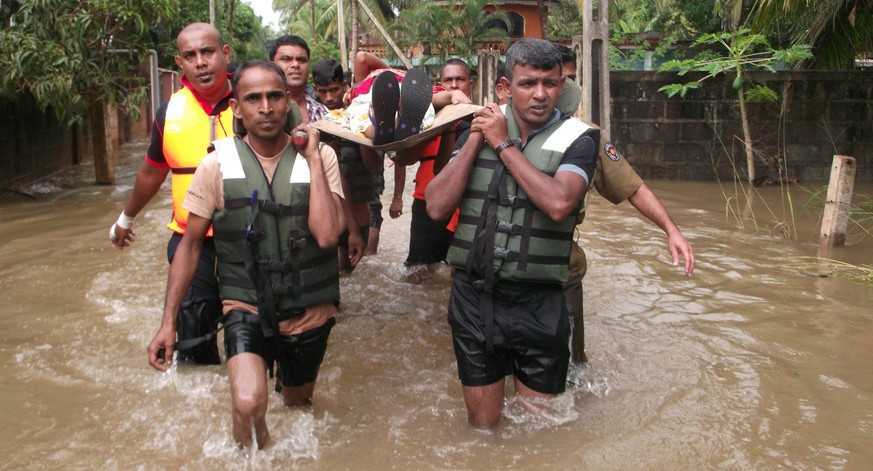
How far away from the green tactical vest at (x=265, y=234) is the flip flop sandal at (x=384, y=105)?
2.19 ft

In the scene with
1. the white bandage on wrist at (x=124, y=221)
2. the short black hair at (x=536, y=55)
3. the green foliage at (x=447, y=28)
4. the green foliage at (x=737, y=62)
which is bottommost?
the white bandage on wrist at (x=124, y=221)

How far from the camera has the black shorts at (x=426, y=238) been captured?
679 cm

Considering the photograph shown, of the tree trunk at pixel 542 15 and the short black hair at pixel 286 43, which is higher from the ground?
the tree trunk at pixel 542 15

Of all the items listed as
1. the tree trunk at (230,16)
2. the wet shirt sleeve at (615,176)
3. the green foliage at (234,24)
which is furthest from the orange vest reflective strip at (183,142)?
the tree trunk at (230,16)

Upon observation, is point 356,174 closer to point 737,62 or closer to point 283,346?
point 283,346

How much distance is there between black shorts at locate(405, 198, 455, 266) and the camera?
22.3ft

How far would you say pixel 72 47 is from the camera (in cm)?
1054

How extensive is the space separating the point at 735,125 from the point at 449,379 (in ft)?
29.4

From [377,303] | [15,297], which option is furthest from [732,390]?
[15,297]

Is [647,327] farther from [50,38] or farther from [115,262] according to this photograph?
[50,38]

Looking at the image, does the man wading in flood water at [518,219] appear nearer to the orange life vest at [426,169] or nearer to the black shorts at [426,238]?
the orange life vest at [426,169]

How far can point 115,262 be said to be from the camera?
27.1 feet

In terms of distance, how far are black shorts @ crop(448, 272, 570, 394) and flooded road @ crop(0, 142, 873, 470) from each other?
0.26 metres

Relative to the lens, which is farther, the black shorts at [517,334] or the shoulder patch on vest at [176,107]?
the shoulder patch on vest at [176,107]
